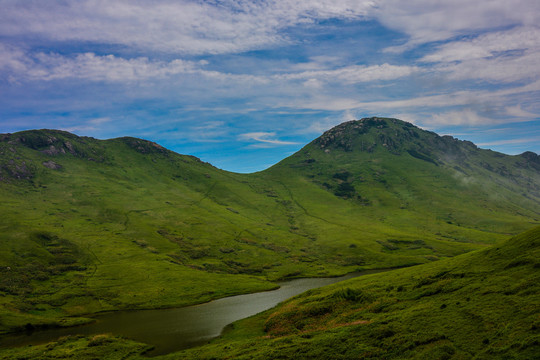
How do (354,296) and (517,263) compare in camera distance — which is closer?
(517,263)

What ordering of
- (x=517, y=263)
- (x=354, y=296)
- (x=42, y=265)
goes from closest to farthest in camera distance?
1. (x=517, y=263)
2. (x=354, y=296)
3. (x=42, y=265)

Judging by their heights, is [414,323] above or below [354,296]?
above

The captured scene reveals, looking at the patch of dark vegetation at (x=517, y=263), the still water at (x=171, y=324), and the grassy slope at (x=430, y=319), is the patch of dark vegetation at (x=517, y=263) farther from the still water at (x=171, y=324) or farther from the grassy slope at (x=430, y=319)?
the still water at (x=171, y=324)

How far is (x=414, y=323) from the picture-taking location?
162ft

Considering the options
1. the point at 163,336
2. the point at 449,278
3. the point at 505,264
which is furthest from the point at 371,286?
the point at 163,336

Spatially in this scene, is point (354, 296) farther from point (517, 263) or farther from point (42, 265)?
point (42, 265)

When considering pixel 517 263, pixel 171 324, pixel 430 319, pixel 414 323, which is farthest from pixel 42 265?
pixel 517 263

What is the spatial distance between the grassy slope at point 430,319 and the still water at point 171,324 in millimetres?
15066

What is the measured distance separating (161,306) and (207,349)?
77452mm

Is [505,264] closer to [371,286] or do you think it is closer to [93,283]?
[371,286]

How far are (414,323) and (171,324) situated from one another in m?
84.2

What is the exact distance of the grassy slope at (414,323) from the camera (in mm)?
40281

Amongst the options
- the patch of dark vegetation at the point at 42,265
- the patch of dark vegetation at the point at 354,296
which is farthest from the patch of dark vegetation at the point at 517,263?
the patch of dark vegetation at the point at 42,265

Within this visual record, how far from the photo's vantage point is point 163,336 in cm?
9100
